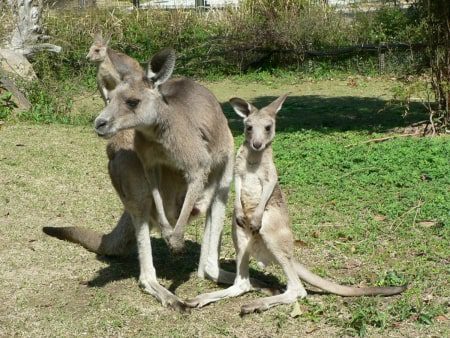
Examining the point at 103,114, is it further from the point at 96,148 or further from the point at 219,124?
the point at 96,148

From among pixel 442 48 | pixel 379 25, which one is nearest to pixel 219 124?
pixel 442 48

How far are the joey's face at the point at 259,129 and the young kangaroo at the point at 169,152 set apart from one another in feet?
0.83

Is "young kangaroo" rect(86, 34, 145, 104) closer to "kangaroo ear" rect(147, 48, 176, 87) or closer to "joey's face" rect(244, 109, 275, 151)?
"kangaroo ear" rect(147, 48, 176, 87)

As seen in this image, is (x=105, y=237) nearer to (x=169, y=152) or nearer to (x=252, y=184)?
(x=169, y=152)

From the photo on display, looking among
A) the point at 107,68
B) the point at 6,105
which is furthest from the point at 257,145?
the point at 6,105

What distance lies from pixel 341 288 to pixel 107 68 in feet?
17.2

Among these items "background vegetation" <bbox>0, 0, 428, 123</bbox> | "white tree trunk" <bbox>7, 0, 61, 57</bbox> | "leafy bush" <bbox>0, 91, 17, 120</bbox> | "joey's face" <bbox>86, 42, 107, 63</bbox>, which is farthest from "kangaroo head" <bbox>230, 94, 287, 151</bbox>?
"background vegetation" <bbox>0, 0, 428, 123</bbox>

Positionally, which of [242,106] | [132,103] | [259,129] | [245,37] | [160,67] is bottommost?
[245,37]

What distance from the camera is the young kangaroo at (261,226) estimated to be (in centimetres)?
448

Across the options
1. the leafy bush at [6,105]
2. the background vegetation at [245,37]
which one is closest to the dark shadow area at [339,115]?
the background vegetation at [245,37]

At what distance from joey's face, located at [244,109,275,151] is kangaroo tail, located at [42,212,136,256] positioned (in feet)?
3.65

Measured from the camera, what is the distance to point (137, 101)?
443 centimetres

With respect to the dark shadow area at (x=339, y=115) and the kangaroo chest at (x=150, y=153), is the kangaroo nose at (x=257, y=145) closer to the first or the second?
the kangaroo chest at (x=150, y=153)

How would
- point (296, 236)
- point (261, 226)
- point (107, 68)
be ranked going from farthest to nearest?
point (107, 68)
point (296, 236)
point (261, 226)
